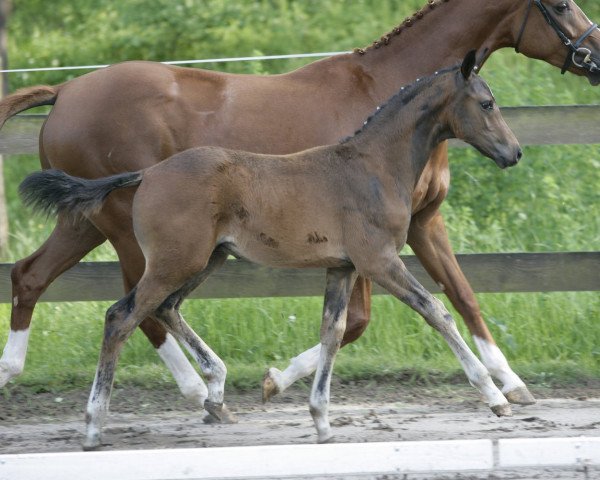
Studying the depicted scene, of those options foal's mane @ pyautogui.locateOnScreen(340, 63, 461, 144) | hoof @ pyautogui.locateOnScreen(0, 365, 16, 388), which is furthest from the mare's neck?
hoof @ pyautogui.locateOnScreen(0, 365, 16, 388)

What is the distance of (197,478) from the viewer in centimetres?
357

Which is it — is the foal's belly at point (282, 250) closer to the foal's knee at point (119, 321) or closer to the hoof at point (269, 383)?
the foal's knee at point (119, 321)

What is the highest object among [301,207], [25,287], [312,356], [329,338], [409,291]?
[301,207]

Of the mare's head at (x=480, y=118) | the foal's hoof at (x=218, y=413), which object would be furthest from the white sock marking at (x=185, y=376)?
the mare's head at (x=480, y=118)

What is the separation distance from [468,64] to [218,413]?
1928 mm

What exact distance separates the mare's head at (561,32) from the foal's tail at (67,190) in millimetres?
2105

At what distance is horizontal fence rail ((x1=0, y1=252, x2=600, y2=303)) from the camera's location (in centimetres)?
589

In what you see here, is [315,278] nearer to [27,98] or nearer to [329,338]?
[329,338]

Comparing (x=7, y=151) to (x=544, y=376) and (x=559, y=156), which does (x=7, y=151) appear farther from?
(x=559, y=156)

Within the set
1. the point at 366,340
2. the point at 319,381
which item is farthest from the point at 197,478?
the point at 366,340

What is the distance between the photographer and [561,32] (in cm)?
522

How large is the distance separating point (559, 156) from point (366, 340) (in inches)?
102

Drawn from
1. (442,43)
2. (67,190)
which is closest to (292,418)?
(67,190)

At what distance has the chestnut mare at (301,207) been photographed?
438cm
